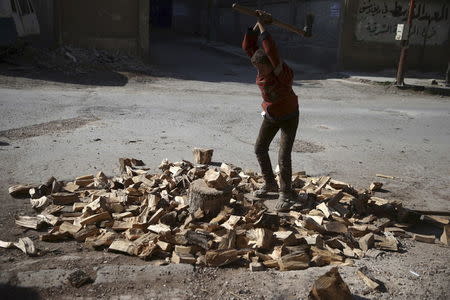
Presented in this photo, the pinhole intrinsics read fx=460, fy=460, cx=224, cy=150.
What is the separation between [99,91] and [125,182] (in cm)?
737

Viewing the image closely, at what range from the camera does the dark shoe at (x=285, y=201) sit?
4855mm

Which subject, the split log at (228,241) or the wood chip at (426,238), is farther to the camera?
the wood chip at (426,238)

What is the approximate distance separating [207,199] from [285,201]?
0.93 metres

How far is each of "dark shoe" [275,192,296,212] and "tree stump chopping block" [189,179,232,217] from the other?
613 mm

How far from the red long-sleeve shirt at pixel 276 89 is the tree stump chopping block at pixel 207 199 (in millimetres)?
994

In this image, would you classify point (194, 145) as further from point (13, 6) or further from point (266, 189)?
point (13, 6)

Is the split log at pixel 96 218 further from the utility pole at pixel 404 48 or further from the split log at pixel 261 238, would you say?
the utility pole at pixel 404 48

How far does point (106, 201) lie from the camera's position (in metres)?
4.67

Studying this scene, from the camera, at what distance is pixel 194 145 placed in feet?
24.5

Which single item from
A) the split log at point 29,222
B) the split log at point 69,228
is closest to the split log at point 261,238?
the split log at point 69,228

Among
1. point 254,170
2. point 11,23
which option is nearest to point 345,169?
point 254,170

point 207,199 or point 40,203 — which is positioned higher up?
point 207,199

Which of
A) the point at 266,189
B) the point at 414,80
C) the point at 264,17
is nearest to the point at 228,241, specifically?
the point at 266,189

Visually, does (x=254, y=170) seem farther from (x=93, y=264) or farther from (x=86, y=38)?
(x=86, y=38)
